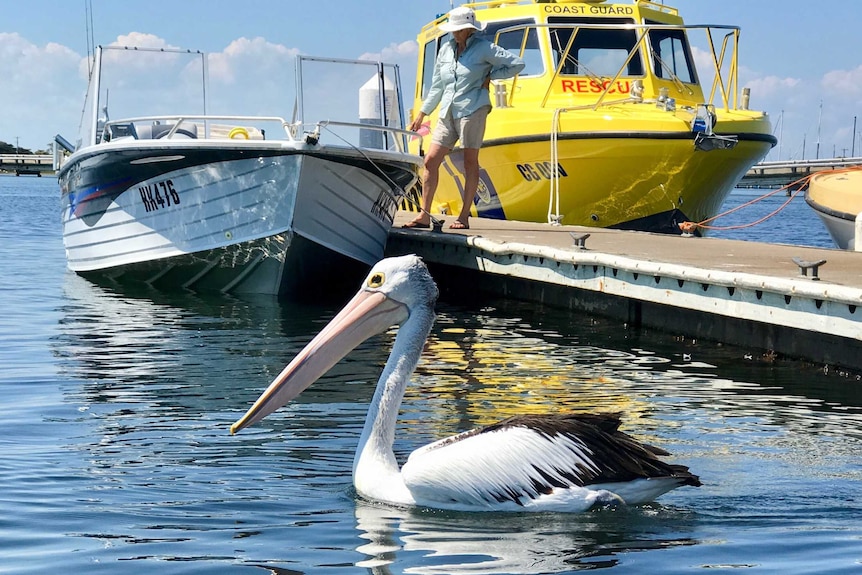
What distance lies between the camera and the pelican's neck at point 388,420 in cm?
528

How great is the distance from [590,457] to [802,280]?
13.1 ft

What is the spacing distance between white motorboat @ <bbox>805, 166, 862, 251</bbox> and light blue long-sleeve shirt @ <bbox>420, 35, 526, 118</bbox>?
6.21 m

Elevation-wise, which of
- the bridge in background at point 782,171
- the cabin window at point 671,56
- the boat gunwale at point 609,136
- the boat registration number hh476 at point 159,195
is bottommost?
the boat registration number hh476 at point 159,195

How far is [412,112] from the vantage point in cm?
1947

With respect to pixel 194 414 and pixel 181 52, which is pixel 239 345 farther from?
pixel 181 52

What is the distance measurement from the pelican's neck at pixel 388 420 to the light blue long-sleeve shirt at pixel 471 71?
659 centimetres

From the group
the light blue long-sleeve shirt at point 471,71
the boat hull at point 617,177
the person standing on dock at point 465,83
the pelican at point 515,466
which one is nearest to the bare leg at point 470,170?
the person standing on dock at point 465,83

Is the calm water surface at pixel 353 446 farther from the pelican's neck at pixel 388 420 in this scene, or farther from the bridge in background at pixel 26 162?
the bridge in background at pixel 26 162

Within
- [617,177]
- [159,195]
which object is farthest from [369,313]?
[617,177]

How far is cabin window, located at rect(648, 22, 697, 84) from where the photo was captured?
55.6 ft

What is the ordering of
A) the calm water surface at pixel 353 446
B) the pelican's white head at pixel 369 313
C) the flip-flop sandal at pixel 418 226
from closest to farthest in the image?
the calm water surface at pixel 353 446, the pelican's white head at pixel 369 313, the flip-flop sandal at pixel 418 226

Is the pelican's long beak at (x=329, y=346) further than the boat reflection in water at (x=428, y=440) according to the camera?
Yes

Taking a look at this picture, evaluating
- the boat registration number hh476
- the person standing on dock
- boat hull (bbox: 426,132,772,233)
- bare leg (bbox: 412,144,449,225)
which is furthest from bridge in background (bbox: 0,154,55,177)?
the person standing on dock

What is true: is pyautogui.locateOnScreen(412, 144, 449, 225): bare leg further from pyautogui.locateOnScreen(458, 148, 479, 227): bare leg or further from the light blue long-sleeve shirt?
the light blue long-sleeve shirt
